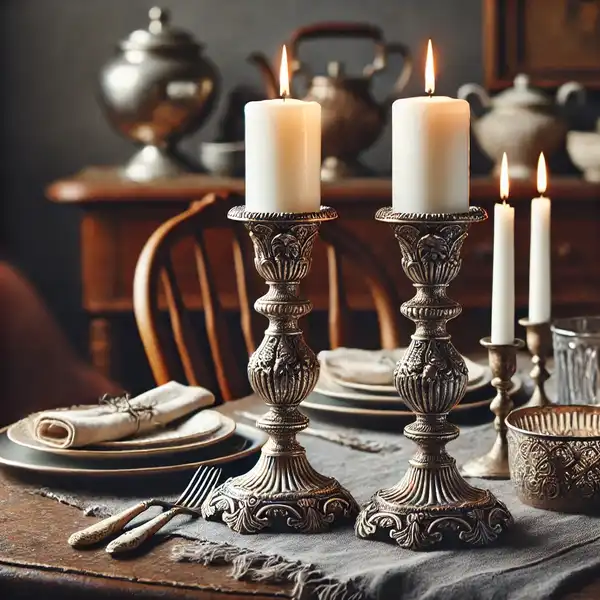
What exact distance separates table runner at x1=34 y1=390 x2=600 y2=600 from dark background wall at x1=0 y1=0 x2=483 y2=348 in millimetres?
1896

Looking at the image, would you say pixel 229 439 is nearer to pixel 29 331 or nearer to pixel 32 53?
pixel 29 331

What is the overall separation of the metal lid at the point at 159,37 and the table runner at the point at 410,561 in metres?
1.72

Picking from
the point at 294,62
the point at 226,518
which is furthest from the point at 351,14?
the point at 226,518

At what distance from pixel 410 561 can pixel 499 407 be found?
0.30m

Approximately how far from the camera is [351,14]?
2805 millimetres

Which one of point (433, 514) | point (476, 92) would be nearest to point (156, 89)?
point (476, 92)

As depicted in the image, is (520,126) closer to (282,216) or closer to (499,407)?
(499,407)

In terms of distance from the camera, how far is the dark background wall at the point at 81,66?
280 cm

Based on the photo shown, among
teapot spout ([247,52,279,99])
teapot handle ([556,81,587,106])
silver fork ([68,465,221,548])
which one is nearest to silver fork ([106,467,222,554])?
silver fork ([68,465,221,548])

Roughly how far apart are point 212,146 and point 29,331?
816mm

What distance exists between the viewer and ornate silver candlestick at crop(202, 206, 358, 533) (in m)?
0.97

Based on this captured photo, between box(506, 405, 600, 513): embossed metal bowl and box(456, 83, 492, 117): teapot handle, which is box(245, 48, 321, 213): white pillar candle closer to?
box(506, 405, 600, 513): embossed metal bowl

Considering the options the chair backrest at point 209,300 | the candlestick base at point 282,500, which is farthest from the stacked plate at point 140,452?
the chair backrest at point 209,300

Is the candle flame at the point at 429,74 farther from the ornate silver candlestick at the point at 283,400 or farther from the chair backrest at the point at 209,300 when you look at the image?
the chair backrest at the point at 209,300
